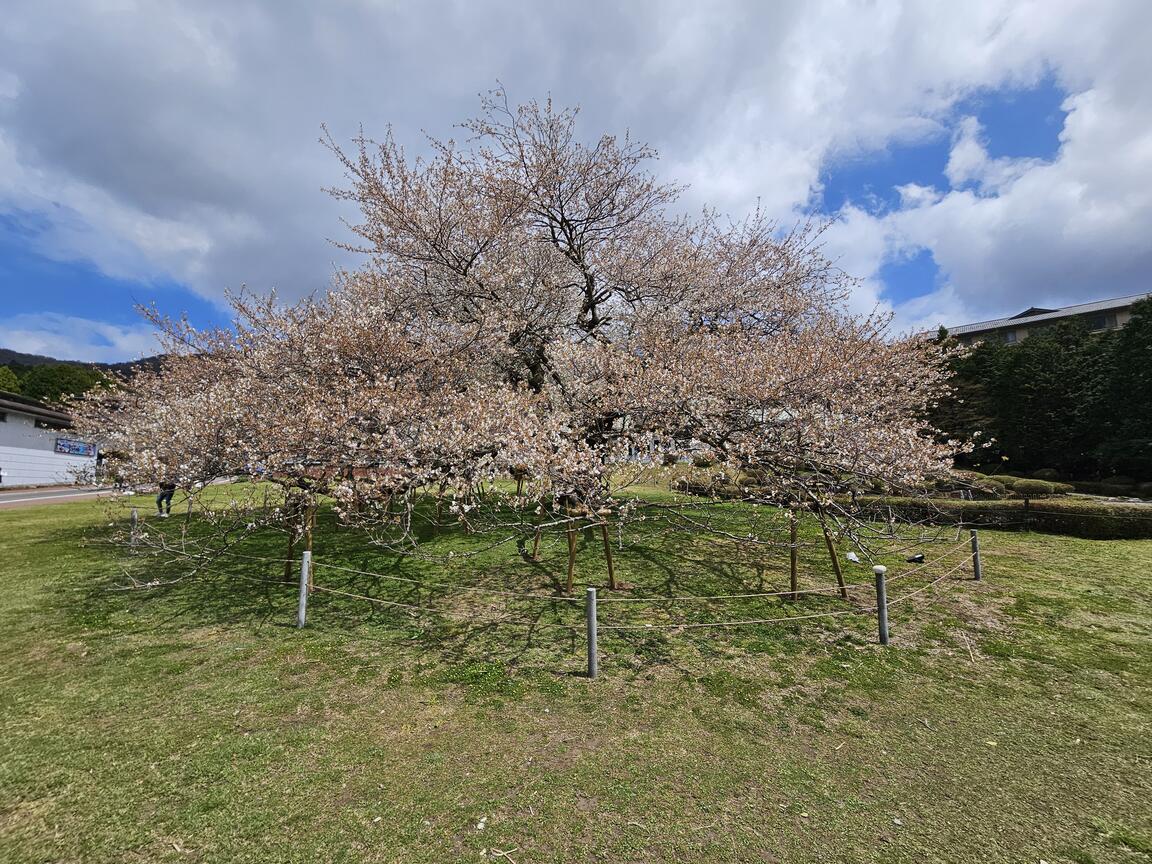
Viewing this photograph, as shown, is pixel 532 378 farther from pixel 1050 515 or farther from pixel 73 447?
pixel 73 447

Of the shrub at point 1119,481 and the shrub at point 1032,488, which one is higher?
the shrub at point 1119,481

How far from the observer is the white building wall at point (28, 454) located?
25170 millimetres

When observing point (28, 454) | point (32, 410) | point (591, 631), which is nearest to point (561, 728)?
point (591, 631)

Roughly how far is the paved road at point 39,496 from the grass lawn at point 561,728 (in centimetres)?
1549

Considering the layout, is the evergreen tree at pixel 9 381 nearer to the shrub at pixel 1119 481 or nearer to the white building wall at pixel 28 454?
the white building wall at pixel 28 454

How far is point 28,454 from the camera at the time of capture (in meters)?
26.5

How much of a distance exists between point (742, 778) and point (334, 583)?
7.82 m

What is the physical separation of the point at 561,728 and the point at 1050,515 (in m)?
16.6

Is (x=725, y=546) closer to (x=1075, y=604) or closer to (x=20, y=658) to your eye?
(x=1075, y=604)

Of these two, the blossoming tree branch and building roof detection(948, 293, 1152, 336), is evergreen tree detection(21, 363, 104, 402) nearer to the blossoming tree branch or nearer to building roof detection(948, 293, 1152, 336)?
the blossoming tree branch

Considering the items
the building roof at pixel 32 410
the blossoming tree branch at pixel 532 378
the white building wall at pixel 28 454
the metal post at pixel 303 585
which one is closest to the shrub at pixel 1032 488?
the blossoming tree branch at pixel 532 378

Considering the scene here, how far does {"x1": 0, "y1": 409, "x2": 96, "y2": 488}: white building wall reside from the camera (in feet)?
82.6

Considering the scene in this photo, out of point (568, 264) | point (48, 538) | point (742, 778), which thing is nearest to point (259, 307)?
point (568, 264)

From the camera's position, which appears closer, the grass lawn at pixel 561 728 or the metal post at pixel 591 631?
→ the grass lawn at pixel 561 728
